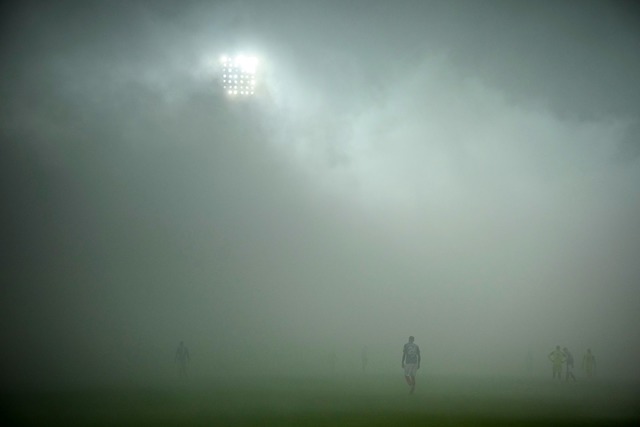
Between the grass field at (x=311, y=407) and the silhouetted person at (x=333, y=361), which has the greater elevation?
the silhouetted person at (x=333, y=361)

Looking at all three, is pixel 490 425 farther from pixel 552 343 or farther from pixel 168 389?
pixel 552 343

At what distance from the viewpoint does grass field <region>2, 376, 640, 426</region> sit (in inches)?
562

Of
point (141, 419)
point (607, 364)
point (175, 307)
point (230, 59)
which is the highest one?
point (230, 59)

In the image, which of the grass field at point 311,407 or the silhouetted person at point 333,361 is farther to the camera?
the silhouetted person at point 333,361

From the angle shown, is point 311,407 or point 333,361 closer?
point 311,407

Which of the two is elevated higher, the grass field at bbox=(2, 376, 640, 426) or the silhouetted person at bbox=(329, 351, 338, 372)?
the silhouetted person at bbox=(329, 351, 338, 372)

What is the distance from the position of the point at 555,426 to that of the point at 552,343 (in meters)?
43.2

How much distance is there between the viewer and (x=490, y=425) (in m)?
13.5

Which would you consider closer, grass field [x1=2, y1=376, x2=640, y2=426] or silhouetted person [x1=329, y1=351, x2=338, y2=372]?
grass field [x1=2, y1=376, x2=640, y2=426]

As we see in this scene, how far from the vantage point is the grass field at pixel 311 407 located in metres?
14.3

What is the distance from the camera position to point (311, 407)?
16.5 meters


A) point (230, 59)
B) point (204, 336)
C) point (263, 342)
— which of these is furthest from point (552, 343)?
point (230, 59)

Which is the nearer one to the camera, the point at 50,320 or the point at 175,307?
the point at 50,320

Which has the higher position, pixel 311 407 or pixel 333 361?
pixel 333 361
